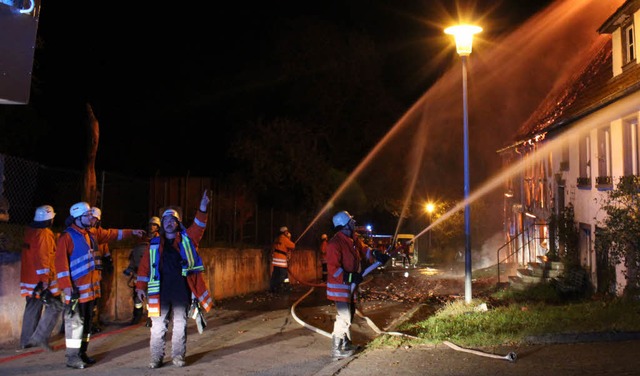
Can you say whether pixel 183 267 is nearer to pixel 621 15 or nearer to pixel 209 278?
pixel 209 278

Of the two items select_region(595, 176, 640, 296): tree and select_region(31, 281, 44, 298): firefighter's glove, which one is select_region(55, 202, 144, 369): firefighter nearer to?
select_region(31, 281, 44, 298): firefighter's glove

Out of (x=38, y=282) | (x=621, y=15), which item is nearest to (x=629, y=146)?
(x=621, y=15)

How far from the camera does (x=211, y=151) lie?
2756 cm

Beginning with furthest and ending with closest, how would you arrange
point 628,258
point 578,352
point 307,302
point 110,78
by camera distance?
point 110,78
point 307,302
point 628,258
point 578,352

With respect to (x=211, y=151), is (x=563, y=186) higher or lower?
lower

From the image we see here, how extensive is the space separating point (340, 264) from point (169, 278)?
2247 mm

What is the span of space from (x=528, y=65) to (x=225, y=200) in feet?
57.9

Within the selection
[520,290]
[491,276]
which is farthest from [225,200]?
[491,276]

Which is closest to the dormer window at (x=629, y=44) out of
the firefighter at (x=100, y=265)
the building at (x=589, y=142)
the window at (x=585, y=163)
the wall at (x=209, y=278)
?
the building at (x=589, y=142)

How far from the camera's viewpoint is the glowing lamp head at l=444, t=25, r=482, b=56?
12.8 m

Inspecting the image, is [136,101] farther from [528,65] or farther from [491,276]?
[528,65]

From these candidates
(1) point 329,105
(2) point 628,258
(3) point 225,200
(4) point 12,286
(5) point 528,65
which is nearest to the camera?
(4) point 12,286

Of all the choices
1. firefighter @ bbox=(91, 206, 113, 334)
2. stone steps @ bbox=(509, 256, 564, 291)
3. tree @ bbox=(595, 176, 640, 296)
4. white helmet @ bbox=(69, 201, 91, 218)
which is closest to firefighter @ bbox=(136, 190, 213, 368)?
firefighter @ bbox=(91, 206, 113, 334)

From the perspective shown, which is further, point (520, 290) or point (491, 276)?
point (491, 276)
